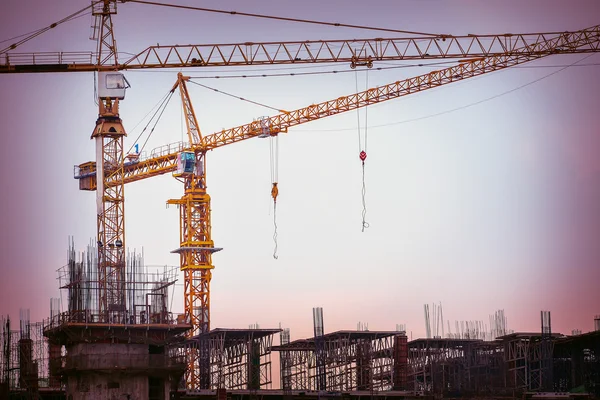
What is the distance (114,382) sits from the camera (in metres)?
75.0

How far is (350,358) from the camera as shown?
4254 inches

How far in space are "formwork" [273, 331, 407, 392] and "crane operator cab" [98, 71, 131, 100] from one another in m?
25.5

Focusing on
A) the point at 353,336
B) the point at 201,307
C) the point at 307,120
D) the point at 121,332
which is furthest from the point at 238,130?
the point at 121,332

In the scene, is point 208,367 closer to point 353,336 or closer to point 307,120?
point 353,336

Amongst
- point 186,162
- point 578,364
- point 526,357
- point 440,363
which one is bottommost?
point 578,364

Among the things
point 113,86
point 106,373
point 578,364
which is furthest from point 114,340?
point 578,364

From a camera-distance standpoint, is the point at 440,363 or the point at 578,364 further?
the point at 440,363

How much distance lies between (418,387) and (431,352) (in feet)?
20.1

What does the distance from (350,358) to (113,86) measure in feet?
103

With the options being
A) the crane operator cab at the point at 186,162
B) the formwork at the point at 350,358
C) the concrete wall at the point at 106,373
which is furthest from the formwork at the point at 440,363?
the concrete wall at the point at 106,373

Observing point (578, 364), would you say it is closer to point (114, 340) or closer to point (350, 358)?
point (350, 358)

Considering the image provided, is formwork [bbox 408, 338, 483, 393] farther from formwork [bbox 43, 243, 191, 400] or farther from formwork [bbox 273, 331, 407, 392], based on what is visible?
formwork [bbox 43, 243, 191, 400]

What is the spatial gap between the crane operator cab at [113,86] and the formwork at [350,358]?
25486mm

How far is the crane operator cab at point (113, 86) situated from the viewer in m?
101
